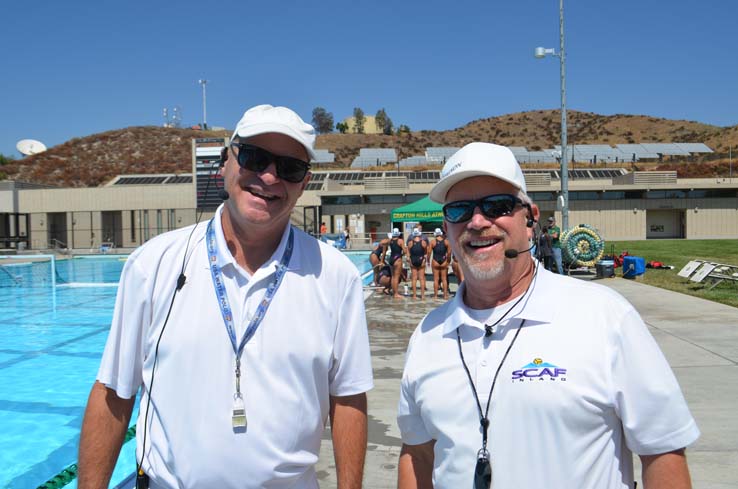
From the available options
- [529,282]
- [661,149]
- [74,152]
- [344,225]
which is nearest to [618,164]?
[661,149]

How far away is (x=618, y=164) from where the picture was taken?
6350cm

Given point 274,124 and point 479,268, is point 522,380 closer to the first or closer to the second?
point 479,268

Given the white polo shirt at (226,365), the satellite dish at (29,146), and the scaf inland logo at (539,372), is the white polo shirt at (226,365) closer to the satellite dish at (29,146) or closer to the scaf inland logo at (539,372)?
the scaf inland logo at (539,372)

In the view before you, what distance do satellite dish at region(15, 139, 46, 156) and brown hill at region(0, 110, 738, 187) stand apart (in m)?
5.31

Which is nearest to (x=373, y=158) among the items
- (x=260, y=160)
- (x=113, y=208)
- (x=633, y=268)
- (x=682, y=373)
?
(x=113, y=208)

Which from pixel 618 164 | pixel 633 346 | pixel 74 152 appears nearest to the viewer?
pixel 633 346

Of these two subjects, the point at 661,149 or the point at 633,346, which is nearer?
the point at 633,346

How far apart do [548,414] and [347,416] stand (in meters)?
0.82

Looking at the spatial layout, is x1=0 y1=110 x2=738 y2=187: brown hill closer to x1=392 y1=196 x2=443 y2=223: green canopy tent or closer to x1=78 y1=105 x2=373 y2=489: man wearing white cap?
x1=392 y1=196 x2=443 y2=223: green canopy tent

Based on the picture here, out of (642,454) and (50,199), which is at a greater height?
(50,199)

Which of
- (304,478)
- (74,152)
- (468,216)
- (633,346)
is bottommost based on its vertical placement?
(304,478)

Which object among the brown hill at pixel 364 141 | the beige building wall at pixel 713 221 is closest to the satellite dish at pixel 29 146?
the brown hill at pixel 364 141

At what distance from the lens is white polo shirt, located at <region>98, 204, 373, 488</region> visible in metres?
1.95

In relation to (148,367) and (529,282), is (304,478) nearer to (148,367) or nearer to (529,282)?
(148,367)
